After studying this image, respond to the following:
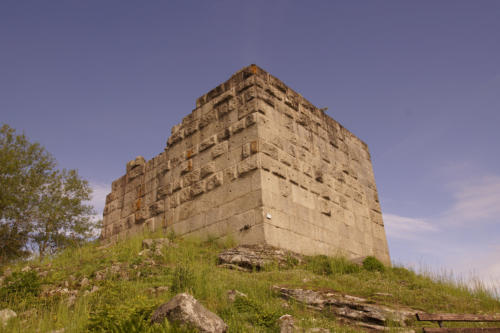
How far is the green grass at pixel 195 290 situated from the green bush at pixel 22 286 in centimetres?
1

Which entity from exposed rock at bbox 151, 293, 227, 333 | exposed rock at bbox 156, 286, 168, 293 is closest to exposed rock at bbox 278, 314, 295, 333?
exposed rock at bbox 151, 293, 227, 333

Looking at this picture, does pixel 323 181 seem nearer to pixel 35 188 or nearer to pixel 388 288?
pixel 388 288

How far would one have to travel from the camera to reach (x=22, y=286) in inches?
233

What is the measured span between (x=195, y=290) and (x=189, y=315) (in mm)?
1559

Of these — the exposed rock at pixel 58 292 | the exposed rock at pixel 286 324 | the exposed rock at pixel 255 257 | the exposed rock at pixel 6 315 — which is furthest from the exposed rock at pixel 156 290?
the exposed rock at pixel 255 257

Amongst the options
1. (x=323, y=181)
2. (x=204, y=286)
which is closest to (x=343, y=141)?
(x=323, y=181)

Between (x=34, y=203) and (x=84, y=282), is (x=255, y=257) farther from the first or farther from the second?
(x=34, y=203)

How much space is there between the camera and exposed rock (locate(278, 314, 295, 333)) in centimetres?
432

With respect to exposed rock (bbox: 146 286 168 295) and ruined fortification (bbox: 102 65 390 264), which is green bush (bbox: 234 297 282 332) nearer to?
exposed rock (bbox: 146 286 168 295)

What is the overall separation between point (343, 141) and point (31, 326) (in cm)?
1032

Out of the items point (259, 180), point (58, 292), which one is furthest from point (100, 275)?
point (259, 180)

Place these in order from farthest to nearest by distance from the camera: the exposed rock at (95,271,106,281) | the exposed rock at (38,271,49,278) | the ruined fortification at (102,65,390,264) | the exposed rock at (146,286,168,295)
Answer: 1. the ruined fortification at (102,65,390,264)
2. the exposed rock at (38,271,49,278)
3. the exposed rock at (95,271,106,281)
4. the exposed rock at (146,286,168,295)

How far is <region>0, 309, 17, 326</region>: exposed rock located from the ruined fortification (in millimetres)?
4616

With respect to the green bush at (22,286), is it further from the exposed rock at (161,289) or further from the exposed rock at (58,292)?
the exposed rock at (161,289)
